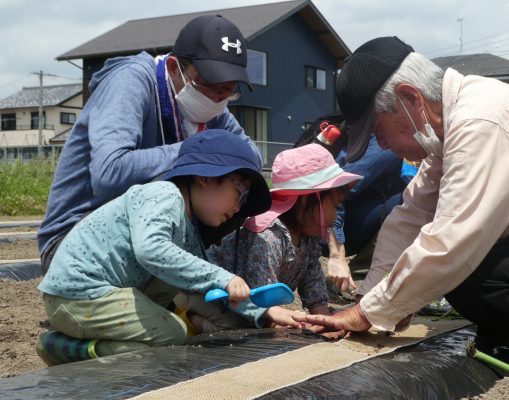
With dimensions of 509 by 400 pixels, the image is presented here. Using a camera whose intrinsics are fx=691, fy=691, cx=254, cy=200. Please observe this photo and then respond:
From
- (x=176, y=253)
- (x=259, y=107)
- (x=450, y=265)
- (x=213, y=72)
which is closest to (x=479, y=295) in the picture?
(x=450, y=265)

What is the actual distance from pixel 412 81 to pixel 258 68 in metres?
24.0

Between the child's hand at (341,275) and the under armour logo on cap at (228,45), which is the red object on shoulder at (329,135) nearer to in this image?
the child's hand at (341,275)

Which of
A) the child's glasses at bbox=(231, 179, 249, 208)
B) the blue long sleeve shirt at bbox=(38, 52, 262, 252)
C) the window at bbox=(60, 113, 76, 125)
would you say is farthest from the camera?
the window at bbox=(60, 113, 76, 125)

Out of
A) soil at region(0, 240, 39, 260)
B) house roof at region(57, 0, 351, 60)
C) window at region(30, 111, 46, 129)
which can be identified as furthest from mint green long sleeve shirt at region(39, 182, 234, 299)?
window at region(30, 111, 46, 129)

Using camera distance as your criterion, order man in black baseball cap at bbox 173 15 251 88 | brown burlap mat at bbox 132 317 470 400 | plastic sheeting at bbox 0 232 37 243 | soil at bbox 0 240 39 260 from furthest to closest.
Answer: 1. plastic sheeting at bbox 0 232 37 243
2. soil at bbox 0 240 39 260
3. man in black baseball cap at bbox 173 15 251 88
4. brown burlap mat at bbox 132 317 470 400

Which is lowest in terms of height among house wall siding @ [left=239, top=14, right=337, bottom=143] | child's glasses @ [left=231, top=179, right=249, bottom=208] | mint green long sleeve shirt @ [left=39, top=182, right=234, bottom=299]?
mint green long sleeve shirt @ [left=39, top=182, right=234, bottom=299]

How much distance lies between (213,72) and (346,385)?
142 cm

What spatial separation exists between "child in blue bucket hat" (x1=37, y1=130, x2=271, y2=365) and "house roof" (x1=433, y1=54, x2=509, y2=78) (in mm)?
23344

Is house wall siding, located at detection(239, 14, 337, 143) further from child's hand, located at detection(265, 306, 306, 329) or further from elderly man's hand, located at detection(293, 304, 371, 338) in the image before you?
elderly man's hand, located at detection(293, 304, 371, 338)

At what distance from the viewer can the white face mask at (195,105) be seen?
287 centimetres

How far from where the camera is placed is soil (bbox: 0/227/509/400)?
2.69 metres

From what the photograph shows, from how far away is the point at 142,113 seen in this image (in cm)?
278

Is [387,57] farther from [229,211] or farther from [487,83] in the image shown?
[229,211]

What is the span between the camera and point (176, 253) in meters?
2.17
